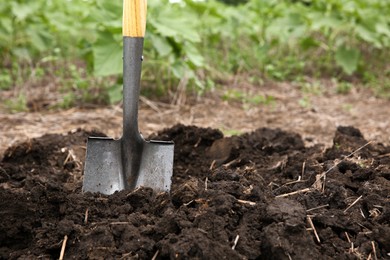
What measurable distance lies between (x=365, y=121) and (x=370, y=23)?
2053mm

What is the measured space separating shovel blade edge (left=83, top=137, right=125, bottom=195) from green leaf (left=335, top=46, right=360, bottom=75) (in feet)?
14.7

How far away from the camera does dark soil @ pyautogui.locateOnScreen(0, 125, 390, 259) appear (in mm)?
1876

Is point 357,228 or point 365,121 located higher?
point 357,228

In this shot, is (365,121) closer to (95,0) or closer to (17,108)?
(95,0)

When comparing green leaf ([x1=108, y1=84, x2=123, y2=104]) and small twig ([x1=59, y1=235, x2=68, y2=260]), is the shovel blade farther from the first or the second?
green leaf ([x1=108, y1=84, x2=123, y2=104])

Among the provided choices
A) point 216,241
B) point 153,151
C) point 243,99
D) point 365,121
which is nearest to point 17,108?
point 243,99

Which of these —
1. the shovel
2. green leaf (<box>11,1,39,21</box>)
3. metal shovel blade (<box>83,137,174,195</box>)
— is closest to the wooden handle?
the shovel

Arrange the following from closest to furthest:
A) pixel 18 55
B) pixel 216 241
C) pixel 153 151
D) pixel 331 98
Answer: pixel 216 241
pixel 153 151
pixel 331 98
pixel 18 55

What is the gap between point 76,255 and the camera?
1.90 m

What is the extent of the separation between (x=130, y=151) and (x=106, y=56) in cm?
220

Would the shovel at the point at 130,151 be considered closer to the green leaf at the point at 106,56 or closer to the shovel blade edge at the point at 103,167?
the shovel blade edge at the point at 103,167

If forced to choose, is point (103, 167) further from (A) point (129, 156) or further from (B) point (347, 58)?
(B) point (347, 58)

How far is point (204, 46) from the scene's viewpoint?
6648mm

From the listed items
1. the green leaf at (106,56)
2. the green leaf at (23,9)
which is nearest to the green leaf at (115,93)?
the green leaf at (106,56)
